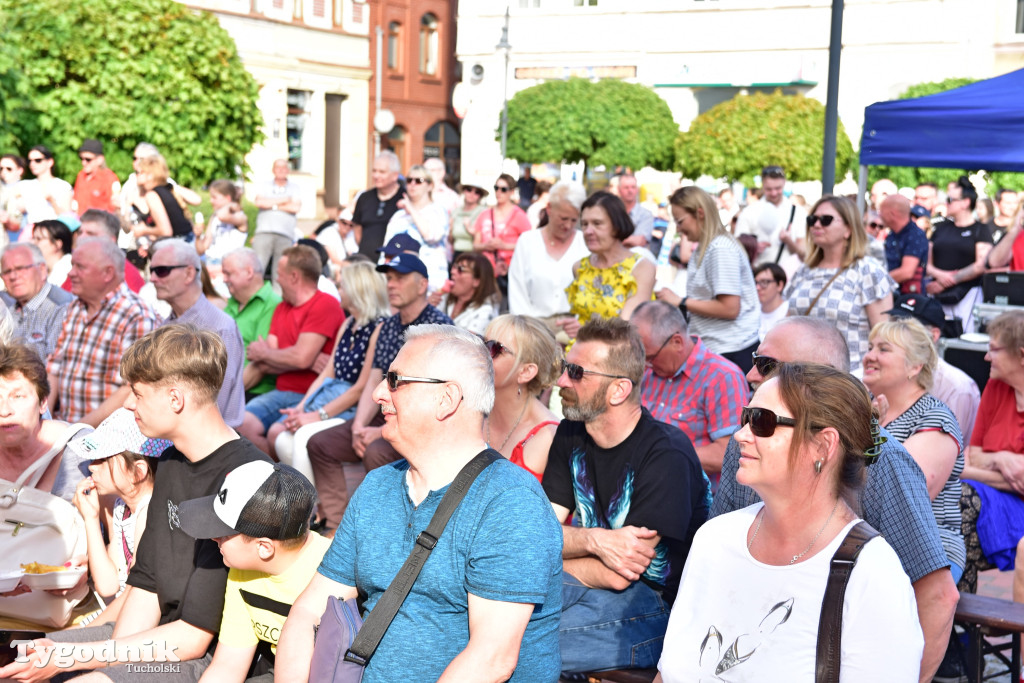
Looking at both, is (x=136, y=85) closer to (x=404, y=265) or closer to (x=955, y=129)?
(x=404, y=265)

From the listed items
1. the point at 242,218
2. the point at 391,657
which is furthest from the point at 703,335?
the point at 242,218

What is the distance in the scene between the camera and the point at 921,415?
4023 millimetres

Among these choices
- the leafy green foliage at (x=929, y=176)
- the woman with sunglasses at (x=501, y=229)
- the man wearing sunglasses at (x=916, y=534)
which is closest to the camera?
the man wearing sunglasses at (x=916, y=534)

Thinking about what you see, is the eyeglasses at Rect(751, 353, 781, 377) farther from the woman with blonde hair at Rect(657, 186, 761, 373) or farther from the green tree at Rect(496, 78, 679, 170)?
A: the green tree at Rect(496, 78, 679, 170)

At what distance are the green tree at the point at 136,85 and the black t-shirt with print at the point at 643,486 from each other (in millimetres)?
15618

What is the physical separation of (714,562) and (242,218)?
28.4 feet

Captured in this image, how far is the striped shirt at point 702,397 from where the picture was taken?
481 centimetres

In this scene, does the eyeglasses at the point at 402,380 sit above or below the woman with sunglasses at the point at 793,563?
above

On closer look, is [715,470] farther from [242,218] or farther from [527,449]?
[242,218]

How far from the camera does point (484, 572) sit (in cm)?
255

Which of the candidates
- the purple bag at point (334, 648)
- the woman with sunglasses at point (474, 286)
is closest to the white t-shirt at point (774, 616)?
the purple bag at point (334, 648)

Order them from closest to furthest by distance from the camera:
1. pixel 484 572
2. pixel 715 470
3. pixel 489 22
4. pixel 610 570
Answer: pixel 484 572 < pixel 610 570 < pixel 715 470 < pixel 489 22

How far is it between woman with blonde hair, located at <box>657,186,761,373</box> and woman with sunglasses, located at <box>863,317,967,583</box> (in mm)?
2091

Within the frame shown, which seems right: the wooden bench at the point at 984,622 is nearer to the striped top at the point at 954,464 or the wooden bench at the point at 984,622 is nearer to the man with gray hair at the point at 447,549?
the striped top at the point at 954,464
